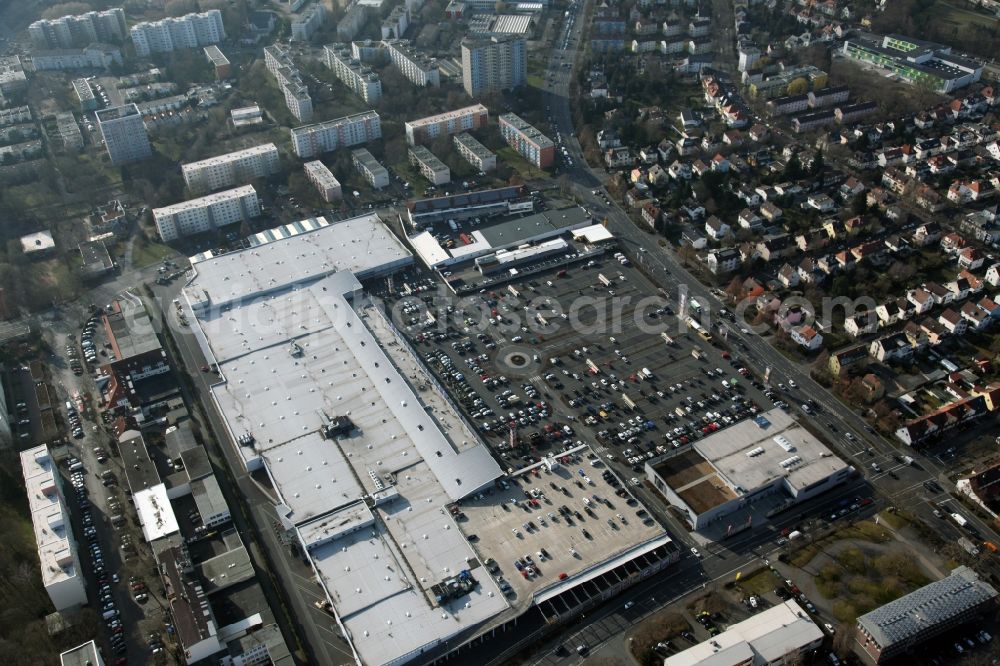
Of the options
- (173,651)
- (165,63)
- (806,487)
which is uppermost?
(165,63)

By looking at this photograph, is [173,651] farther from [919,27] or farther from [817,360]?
[919,27]

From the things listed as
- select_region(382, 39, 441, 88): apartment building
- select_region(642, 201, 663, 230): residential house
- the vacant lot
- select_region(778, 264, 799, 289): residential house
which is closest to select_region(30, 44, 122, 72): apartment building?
select_region(382, 39, 441, 88): apartment building

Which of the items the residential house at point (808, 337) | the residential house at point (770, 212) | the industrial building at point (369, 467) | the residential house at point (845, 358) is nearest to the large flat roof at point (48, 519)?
the industrial building at point (369, 467)

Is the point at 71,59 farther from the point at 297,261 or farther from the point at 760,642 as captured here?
the point at 760,642

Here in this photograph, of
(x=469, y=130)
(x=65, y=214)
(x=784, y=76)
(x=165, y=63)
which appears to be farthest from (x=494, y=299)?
(x=165, y=63)

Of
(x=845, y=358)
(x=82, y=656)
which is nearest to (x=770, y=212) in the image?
(x=845, y=358)

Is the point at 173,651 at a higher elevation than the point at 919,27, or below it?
below

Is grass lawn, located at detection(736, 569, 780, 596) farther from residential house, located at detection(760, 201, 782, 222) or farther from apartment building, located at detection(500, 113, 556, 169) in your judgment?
apartment building, located at detection(500, 113, 556, 169)
